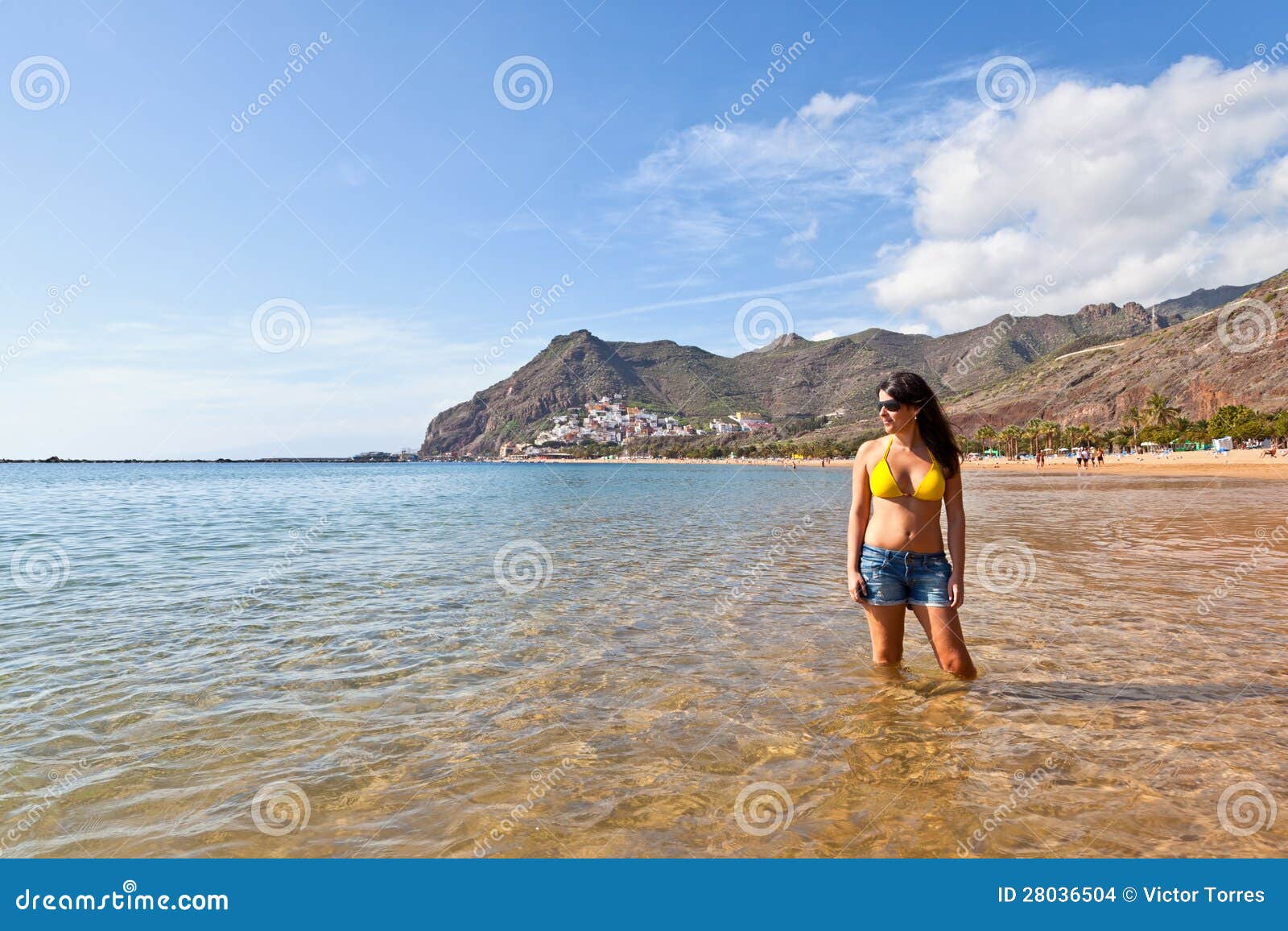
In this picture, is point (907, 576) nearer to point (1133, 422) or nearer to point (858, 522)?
point (858, 522)

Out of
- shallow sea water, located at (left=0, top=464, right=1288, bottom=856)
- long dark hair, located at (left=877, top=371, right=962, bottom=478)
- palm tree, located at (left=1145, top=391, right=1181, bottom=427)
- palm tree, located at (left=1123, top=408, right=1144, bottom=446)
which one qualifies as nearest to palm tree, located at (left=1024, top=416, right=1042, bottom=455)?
palm tree, located at (left=1123, top=408, right=1144, bottom=446)

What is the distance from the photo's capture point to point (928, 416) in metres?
6.14

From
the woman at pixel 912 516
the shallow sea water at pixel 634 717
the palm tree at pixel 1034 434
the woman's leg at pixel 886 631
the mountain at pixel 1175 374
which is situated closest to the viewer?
the shallow sea water at pixel 634 717

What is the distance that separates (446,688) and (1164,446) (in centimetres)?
12065

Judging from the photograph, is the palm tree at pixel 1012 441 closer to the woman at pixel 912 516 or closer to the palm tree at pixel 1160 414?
the palm tree at pixel 1160 414

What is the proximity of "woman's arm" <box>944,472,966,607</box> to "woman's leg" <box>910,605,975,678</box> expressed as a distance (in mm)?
170

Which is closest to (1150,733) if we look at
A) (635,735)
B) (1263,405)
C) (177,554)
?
(635,735)

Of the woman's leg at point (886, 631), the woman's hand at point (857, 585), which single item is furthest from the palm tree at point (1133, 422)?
the woman's hand at point (857, 585)

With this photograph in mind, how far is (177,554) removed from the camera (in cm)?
1736

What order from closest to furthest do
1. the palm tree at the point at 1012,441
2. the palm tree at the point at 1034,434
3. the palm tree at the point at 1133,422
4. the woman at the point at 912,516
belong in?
the woman at the point at 912,516 → the palm tree at the point at 1133,422 → the palm tree at the point at 1034,434 → the palm tree at the point at 1012,441

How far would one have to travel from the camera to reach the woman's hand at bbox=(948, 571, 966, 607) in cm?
598

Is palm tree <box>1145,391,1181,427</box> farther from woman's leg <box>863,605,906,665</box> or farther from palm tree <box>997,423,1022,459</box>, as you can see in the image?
woman's leg <box>863,605,906,665</box>

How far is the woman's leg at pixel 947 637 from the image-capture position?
6199 mm

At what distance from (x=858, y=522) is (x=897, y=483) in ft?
1.62
